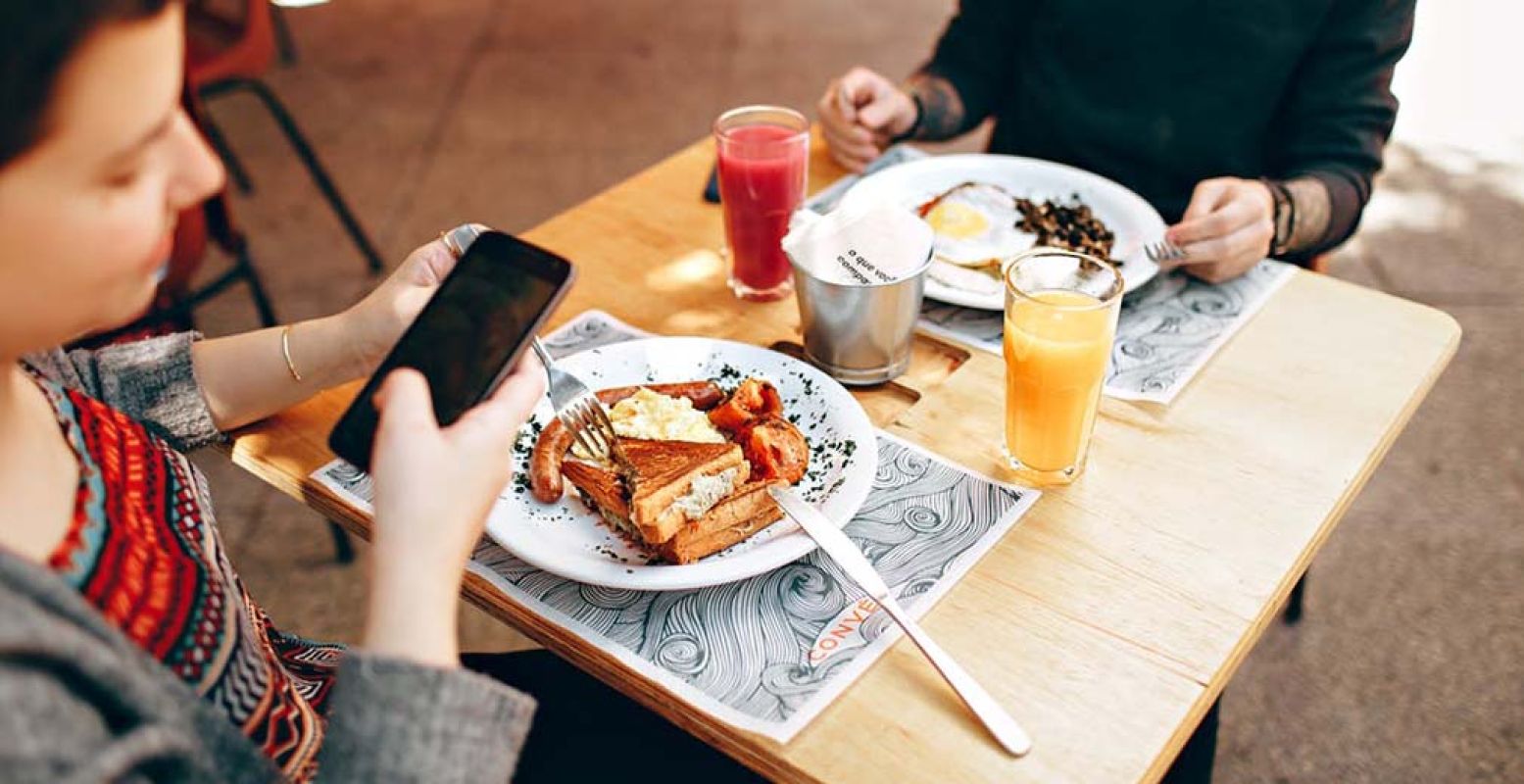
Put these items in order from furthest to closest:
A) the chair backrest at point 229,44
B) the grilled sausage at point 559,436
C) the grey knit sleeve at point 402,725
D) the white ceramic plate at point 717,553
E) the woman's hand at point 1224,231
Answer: the chair backrest at point 229,44, the woman's hand at point 1224,231, the grilled sausage at point 559,436, the white ceramic plate at point 717,553, the grey knit sleeve at point 402,725

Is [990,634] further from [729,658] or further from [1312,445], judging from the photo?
[1312,445]

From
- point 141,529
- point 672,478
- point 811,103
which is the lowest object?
point 811,103

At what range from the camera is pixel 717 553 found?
109cm

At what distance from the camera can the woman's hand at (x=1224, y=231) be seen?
4.77 feet

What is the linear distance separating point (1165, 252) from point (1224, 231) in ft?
0.24

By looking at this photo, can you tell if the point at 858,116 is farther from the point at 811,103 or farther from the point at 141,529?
the point at 811,103

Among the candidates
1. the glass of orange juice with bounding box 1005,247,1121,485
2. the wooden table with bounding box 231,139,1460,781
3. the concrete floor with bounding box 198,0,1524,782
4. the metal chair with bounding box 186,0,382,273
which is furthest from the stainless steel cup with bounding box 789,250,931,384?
the metal chair with bounding box 186,0,382,273

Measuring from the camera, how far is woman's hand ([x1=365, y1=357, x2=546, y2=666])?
0.85 m

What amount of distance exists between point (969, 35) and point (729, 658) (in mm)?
1403

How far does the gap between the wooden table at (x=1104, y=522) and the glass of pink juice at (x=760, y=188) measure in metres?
0.04

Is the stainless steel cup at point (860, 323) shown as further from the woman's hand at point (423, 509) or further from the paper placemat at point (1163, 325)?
the woman's hand at point (423, 509)

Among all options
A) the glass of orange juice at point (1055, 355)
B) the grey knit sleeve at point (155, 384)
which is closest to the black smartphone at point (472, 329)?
the grey knit sleeve at point (155, 384)

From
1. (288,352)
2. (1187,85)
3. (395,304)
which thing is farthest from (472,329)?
(1187,85)

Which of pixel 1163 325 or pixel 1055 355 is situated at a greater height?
pixel 1055 355
